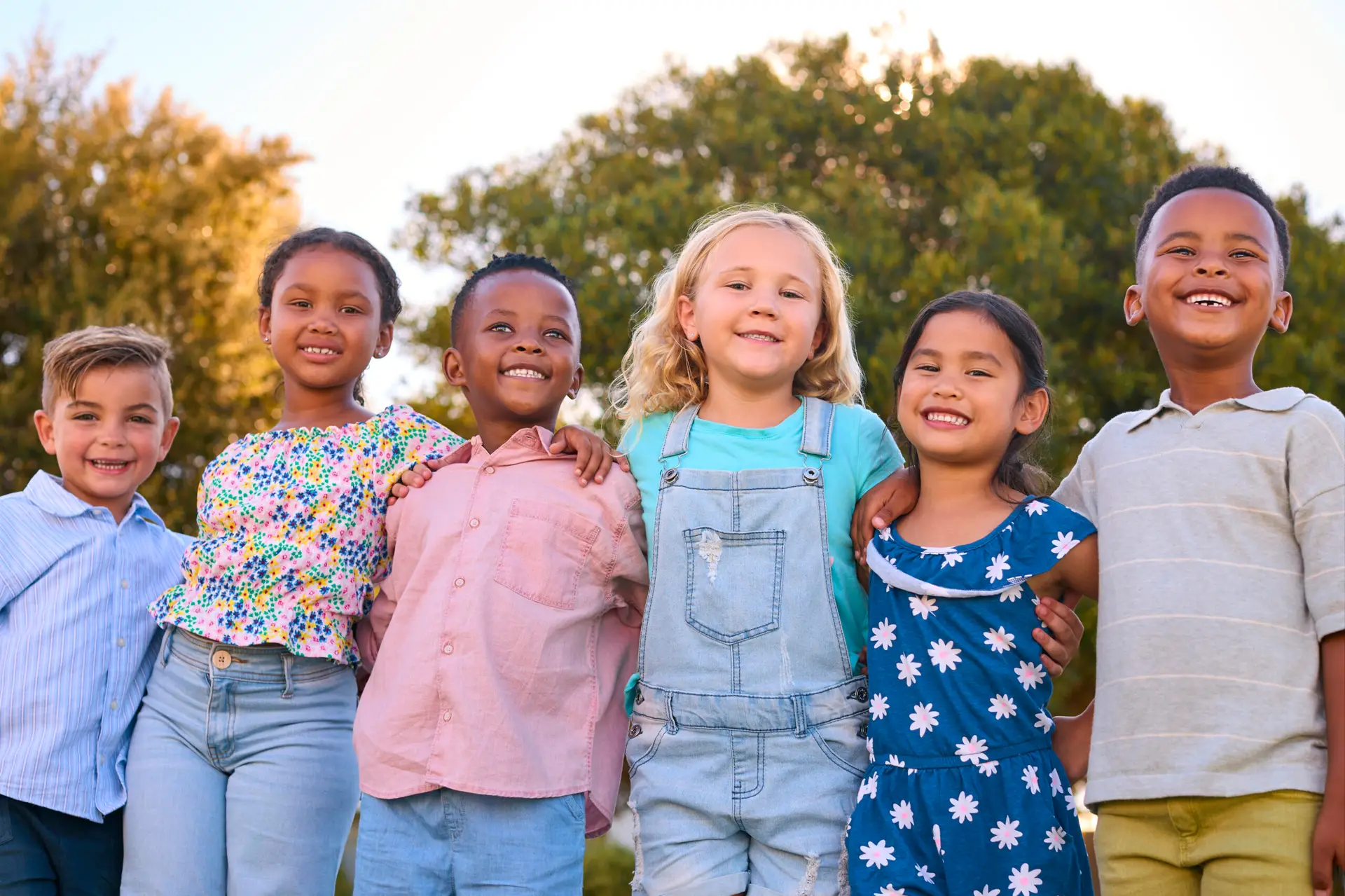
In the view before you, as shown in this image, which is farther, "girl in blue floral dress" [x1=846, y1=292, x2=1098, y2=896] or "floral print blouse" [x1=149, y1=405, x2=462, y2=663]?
"floral print blouse" [x1=149, y1=405, x2=462, y2=663]

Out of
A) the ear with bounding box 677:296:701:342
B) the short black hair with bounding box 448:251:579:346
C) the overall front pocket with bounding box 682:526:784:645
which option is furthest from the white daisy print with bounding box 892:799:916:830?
the short black hair with bounding box 448:251:579:346

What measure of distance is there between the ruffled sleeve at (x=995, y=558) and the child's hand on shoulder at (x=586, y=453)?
2.39 ft

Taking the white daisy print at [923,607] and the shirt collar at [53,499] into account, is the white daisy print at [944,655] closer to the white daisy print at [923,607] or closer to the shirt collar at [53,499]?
the white daisy print at [923,607]

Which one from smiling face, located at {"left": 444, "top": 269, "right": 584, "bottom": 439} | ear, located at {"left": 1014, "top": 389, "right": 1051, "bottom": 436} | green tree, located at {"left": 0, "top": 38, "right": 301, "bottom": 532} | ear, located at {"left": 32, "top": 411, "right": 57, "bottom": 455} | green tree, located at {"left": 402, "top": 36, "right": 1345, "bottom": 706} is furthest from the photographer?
green tree, located at {"left": 0, "top": 38, "right": 301, "bottom": 532}

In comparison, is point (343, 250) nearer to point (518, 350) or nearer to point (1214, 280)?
point (518, 350)

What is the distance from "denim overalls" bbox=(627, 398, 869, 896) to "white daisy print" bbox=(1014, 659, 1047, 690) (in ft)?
1.24

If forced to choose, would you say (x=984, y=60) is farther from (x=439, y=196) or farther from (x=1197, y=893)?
(x=1197, y=893)

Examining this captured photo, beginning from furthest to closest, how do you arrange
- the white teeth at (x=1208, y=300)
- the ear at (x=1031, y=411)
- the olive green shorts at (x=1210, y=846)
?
the ear at (x=1031, y=411) < the white teeth at (x=1208, y=300) < the olive green shorts at (x=1210, y=846)

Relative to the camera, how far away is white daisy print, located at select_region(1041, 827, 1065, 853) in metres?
2.60

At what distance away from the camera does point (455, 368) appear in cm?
351

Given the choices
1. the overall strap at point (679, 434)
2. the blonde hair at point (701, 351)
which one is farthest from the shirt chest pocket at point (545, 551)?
the blonde hair at point (701, 351)

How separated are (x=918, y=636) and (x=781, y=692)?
0.33 m

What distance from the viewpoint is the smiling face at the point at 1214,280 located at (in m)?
2.79

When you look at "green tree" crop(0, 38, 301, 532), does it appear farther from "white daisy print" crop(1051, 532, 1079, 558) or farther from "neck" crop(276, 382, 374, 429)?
"white daisy print" crop(1051, 532, 1079, 558)
